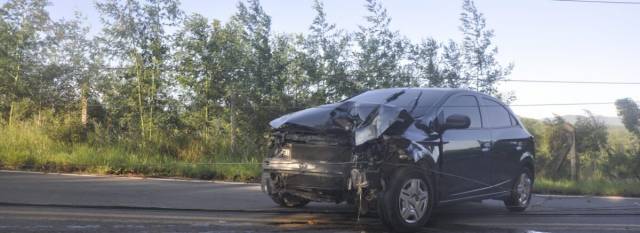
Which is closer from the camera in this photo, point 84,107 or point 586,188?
point 586,188

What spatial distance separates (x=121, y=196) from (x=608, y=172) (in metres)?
12.1

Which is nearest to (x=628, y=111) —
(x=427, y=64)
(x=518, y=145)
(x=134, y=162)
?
(x=427, y=64)

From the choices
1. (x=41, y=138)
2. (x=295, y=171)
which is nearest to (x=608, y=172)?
(x=295, y=171)

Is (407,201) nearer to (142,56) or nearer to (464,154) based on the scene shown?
(464,154)

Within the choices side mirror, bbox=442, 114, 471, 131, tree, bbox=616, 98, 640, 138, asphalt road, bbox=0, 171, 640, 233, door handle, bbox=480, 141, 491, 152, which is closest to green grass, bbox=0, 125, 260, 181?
asphalt road, bbox=0, 171, 640, 233

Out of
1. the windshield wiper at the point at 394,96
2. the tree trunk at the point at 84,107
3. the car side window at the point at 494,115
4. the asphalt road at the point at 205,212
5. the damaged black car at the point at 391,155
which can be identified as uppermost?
the tree trunk at the point at 84,107

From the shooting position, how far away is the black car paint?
6.57 metres

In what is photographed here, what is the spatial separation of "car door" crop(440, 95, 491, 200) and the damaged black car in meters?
0.01

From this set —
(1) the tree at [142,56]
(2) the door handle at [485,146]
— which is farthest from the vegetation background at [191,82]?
(2) the door handle at [485,146]

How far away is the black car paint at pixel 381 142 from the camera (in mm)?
6566

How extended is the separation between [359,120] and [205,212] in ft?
6.99

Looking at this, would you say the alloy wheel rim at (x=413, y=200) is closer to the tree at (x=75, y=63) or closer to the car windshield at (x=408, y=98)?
the car windshield at (x=408, y=98)

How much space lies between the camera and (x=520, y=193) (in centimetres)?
858

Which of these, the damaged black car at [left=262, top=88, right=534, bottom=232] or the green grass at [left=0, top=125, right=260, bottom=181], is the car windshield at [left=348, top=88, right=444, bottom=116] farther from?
the green grass at [left=0, top=125, right=260, bottom=181]
